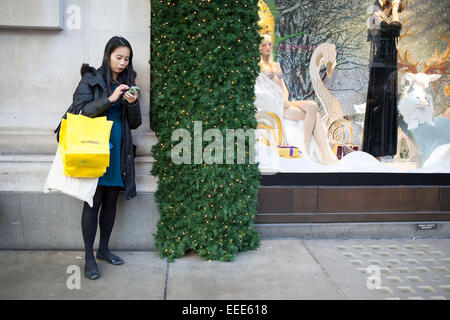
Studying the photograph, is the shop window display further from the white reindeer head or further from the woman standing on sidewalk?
the woman standing on sidewalk

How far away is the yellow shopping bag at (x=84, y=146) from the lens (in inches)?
120

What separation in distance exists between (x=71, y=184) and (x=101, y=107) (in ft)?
2.17

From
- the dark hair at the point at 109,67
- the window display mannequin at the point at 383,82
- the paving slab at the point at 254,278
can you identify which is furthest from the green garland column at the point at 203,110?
the window display mannequin at the point at 383,82

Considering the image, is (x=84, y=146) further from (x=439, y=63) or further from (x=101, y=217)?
(x=439, y=63)

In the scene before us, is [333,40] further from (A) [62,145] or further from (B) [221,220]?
(A) [62,145]

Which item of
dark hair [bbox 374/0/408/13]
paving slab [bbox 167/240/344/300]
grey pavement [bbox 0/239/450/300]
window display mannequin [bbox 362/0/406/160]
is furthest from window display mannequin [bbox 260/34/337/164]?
dark hair [bbox 374/0/408/13]

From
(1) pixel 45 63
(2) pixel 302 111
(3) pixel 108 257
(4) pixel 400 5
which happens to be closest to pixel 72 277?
(3) pixel 108 257

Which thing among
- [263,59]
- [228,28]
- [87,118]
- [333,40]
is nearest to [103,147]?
[87,118]

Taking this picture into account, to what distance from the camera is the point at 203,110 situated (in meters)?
3.56

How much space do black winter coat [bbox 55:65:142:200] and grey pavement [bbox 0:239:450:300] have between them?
2.58 feet

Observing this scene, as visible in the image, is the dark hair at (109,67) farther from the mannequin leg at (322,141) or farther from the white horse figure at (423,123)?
the white horse figure at (423,123)

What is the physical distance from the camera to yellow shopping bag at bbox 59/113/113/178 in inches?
120

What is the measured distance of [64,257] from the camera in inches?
150

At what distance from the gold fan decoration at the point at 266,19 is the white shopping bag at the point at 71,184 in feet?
8.39
